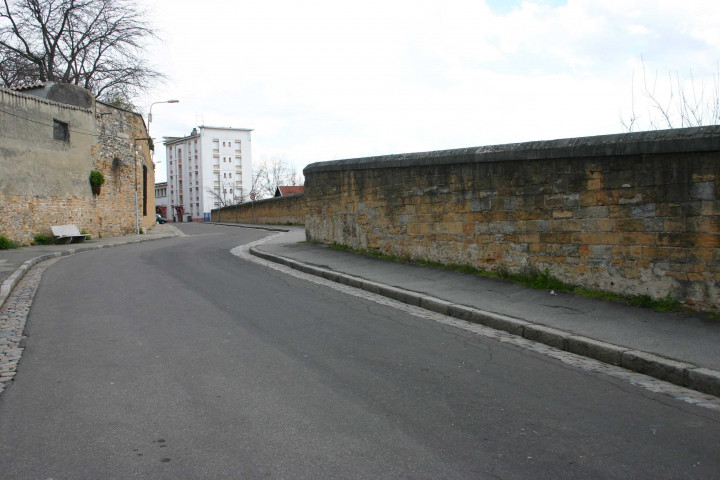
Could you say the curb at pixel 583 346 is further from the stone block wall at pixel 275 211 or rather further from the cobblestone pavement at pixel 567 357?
the stone block wall at pixel 275 211

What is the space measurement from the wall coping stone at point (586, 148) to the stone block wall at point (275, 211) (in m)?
21.7

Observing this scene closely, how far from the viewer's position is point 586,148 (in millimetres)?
7363

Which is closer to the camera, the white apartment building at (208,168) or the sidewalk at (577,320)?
the sidewalk at (577,320)

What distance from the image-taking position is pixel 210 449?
318 cm

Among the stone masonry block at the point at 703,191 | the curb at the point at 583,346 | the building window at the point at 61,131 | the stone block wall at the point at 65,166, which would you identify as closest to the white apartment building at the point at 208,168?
the stone block wall at the point at 65,166

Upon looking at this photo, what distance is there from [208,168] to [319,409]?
341 ft

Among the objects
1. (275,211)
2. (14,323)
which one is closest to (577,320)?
(14,323)

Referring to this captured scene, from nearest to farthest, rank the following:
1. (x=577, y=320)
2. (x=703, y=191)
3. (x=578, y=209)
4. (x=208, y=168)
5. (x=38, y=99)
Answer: (x=703, y=191), (x=577, y=320), (x=578, y=209), (x=38, y=99), (x=208, y=168)

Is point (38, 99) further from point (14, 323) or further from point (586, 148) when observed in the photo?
point (586, 148)

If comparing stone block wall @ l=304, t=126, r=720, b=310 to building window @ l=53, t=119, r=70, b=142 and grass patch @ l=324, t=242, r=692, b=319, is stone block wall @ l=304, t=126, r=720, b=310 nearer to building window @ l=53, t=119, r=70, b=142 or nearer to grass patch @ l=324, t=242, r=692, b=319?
grass patch @ l=324, t=242, r=692, b=319

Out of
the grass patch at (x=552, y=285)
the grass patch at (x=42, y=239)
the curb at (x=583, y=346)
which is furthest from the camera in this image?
the grass patch at (x=42, y=239)

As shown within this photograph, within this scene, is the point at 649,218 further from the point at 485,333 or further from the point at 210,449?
the point at 210,449

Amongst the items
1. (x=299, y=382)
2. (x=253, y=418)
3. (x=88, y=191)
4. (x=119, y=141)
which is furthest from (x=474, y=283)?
(x=119, y=141)

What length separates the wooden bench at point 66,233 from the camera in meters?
20.2
